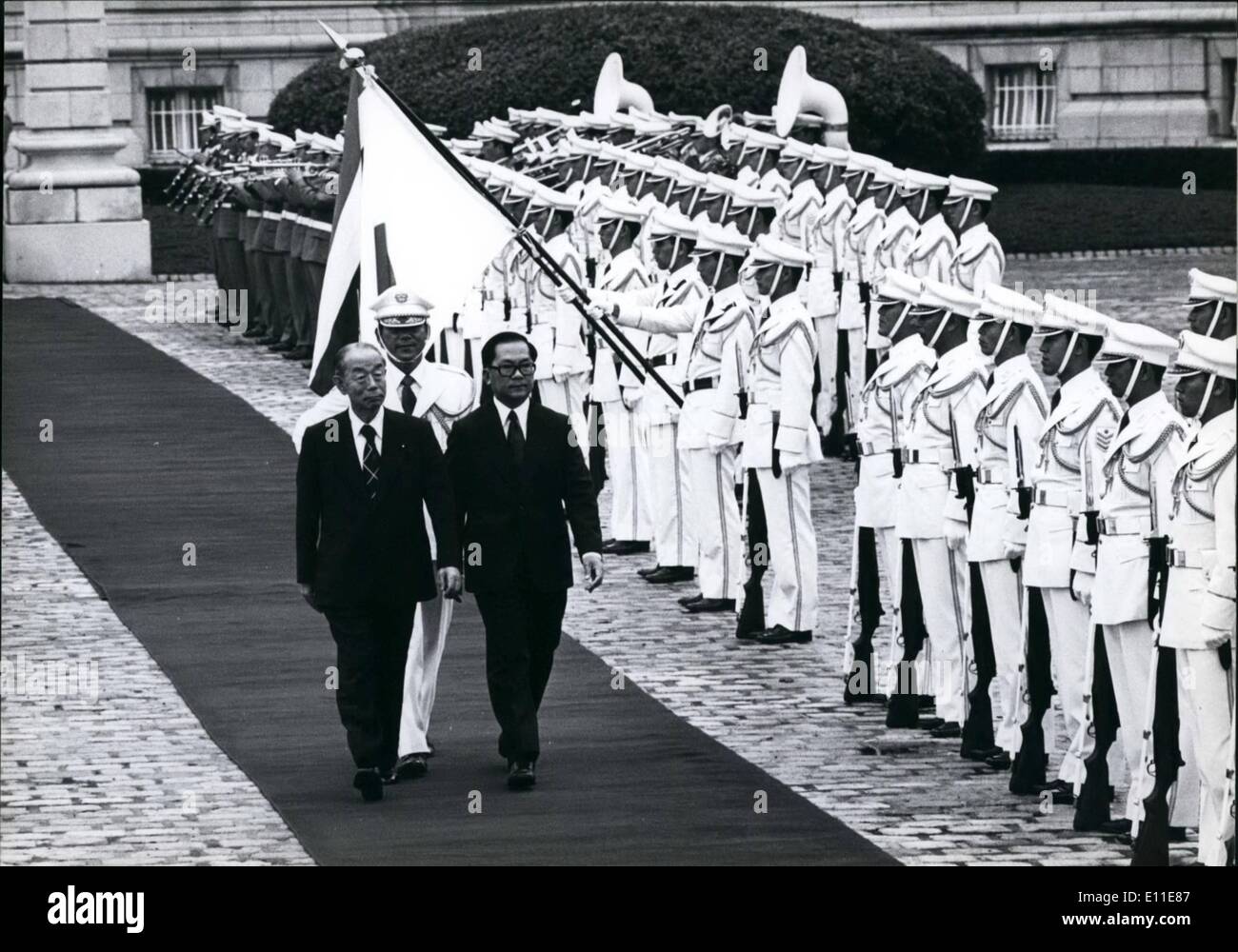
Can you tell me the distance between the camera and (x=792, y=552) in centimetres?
1405

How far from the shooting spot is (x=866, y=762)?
37.9ft

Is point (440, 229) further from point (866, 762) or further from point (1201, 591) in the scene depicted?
point (1201, 591)

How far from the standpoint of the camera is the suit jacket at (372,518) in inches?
430

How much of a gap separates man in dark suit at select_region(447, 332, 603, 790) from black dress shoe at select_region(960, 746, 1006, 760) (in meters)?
1.72

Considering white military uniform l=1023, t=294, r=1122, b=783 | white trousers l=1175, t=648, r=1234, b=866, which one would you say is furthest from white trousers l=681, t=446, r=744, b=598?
white trousers l=1175, t=648, r=1234, b=866

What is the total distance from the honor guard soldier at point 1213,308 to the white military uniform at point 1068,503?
0.78m

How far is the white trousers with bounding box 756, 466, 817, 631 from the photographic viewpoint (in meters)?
14.0

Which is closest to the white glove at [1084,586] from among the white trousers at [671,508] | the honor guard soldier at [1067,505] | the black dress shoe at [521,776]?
the honor guard soldier at [1067,505]

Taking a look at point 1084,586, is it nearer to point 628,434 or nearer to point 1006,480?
point 1006,480

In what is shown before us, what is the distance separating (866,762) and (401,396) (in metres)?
2.44

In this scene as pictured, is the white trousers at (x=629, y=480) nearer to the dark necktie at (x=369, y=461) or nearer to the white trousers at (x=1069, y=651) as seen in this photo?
the dark necktie at (x=369, y=461)

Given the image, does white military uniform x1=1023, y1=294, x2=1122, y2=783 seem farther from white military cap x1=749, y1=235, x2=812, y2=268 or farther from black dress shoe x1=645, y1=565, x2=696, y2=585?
black dress shoe x1=645, y1=565, x2=696, y2=585

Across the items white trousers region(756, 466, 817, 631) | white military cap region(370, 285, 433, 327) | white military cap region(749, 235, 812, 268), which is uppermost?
white military cap region(749, 235, 812, 268)
